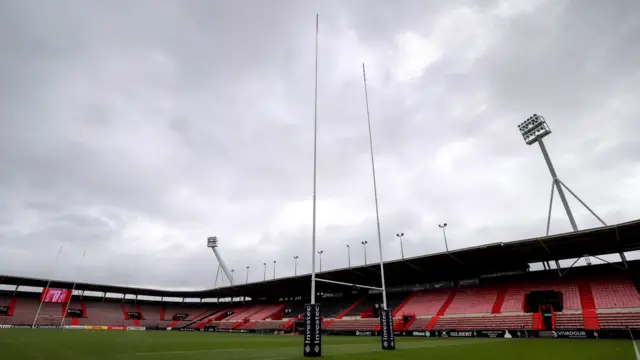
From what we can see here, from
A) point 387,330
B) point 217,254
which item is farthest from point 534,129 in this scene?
point 217,254

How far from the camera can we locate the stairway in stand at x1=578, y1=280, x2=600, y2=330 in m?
23.4

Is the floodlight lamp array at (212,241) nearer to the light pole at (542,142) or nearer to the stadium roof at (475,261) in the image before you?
the stadium roof at (475,261)

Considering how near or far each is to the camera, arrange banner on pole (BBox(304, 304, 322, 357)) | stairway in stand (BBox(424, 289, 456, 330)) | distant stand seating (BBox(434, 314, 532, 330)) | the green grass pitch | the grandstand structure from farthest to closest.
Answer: stairway in stand (BBox(424, 289, 456, 330)), distant stand seating (BBox(434, 314, 532, 330)), the grandstand structure, banner on pole (BBox(304, 304, 322, 357)), the green grass pitch

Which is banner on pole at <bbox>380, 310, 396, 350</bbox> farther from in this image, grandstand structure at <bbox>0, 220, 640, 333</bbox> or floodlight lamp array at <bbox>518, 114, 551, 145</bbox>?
floodlight lamp array at <bbox>518, 114, 551, 145</bbox>

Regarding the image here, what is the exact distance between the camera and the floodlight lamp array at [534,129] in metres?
35.4

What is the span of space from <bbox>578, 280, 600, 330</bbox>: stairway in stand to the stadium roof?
10.00 feet

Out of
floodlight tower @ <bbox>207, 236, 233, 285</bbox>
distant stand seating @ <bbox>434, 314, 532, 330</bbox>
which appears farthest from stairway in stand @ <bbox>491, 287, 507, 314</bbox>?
floodlight tower @ <bbox>207, 236, 233, 285</bbox>

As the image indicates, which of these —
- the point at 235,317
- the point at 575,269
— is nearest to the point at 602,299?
the point at 575,269

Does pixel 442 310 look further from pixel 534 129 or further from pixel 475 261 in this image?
pixel 534 129

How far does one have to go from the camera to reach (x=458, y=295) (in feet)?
118

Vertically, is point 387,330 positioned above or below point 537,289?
below

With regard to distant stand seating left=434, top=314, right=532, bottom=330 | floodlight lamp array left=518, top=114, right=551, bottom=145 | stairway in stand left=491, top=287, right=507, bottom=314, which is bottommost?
distant stand seating left=434, top=314, right=532, bottom=330

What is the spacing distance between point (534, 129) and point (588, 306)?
1982 centimetres

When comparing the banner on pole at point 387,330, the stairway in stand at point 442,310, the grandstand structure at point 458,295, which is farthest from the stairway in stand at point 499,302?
the banner on pole at point 387,330
